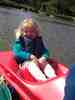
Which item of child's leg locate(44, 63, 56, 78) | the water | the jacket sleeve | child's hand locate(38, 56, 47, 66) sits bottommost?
the water

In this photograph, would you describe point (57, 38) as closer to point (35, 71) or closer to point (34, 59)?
point (34, 59)

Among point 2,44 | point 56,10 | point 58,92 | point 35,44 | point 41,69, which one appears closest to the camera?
point 58,92

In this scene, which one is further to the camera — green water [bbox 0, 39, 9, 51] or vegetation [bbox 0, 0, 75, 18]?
vegetation [bbox 0, 0, 75, 18]

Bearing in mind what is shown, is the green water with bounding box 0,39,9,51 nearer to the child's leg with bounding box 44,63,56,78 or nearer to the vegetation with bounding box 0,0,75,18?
the child's leg with bounding box 44,63,56,78

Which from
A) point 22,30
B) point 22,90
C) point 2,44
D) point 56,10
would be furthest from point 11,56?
point 56,10

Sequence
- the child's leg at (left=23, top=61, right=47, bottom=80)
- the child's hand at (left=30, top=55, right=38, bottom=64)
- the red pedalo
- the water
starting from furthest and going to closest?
the water < the child's hand at (left=30, top=55, right=38, bottom=64) < the child's leg at (left=23, top=61, right=47, bottom=80) < the red pedalo

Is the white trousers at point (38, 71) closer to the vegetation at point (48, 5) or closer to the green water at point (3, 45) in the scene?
the green water at point (3, 45)

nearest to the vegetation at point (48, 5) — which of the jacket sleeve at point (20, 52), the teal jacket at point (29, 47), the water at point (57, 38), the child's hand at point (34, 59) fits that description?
the water at point (57, 38)

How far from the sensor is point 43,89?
6430mm

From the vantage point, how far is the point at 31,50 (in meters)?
7.64

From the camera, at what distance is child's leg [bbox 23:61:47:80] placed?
6.98 metres

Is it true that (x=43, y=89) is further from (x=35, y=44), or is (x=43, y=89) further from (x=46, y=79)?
(x=35, y=44)

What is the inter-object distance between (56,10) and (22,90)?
2183cm

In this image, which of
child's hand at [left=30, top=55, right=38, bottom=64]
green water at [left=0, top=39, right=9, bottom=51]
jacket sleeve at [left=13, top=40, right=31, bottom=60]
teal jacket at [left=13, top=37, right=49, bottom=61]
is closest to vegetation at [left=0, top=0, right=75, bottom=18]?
green water at [left=0, top=39, right=9, bottom=51]
